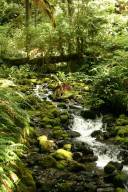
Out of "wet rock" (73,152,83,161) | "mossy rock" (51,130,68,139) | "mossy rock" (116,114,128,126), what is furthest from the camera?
"mossy rock" (116,114,128,126)

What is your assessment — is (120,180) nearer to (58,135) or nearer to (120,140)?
(120,140)

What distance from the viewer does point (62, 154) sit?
7.89 meters

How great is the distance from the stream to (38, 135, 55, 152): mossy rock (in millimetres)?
946

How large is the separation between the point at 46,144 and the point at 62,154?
0.62 metres

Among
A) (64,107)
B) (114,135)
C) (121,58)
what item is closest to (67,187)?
(114,135)

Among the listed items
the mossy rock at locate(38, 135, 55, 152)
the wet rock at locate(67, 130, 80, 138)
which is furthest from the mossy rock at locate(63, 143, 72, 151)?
the wet rock at locate(67, 130, 80, 138)

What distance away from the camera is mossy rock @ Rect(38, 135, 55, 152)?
8252mm

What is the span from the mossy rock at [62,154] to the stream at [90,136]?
0.60 metres

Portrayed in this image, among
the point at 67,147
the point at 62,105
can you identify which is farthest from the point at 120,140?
the point at 62,105

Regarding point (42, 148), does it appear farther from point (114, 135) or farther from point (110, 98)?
point (110, 98)

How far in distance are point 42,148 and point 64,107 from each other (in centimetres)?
342

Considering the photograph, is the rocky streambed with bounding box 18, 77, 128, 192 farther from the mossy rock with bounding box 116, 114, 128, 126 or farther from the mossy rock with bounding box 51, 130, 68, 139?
the mossy rock with bounding box 116, 114, 128, 126

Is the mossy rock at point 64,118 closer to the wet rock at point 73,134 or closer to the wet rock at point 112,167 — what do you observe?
the wet rock at point 73,134

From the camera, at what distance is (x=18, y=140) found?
6914mm
